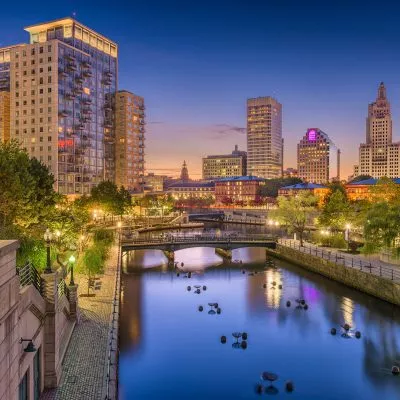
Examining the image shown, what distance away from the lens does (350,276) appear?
2108 inches

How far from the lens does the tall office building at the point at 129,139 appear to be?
527 ft

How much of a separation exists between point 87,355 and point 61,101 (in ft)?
391

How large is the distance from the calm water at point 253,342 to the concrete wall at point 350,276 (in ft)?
3.57

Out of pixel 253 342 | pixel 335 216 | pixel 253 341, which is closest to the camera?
pixel 253 342

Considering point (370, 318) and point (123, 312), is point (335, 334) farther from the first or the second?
point (123, 312)

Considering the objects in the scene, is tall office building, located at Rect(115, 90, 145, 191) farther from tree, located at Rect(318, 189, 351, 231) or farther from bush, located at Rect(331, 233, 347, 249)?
bush, located at Rect(331, 233, 347, 249)

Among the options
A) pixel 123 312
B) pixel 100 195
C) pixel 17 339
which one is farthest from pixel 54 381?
pixel 100 195

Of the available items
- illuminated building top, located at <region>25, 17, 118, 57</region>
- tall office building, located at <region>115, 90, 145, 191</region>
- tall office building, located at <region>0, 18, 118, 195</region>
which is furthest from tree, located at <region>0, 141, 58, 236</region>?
tall office building, located at <region>115, 90, 145, 191</region>

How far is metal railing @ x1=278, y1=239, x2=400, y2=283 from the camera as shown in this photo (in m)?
48.1

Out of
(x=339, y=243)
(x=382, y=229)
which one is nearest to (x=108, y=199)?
(x=339, y=243)

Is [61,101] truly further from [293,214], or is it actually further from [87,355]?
[87,355]

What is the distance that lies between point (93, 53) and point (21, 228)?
116843 millimetres

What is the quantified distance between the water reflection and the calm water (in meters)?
0.07

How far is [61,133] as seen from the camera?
134500 millimetres
